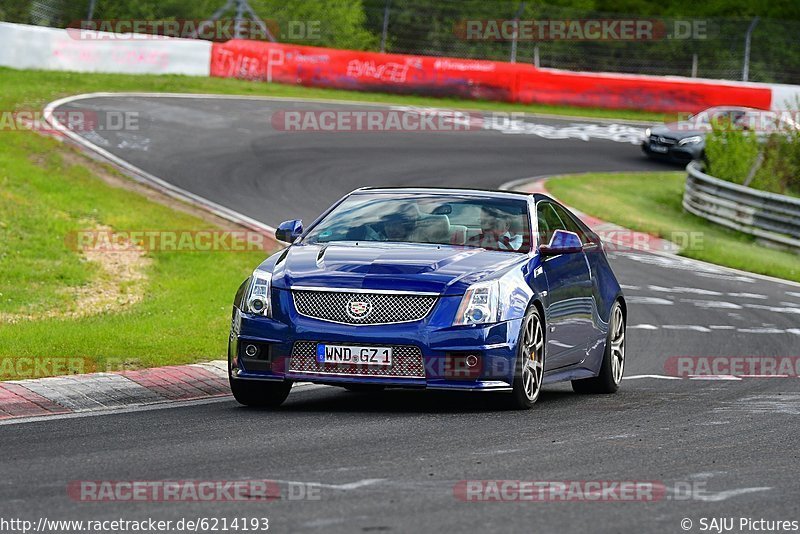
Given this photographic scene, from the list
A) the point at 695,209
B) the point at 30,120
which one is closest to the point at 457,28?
the point at 695,209

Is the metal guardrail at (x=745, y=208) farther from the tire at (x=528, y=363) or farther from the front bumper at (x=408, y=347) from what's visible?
the front bumper at (x=408, y=347)

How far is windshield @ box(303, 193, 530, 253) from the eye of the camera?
10.0 meters

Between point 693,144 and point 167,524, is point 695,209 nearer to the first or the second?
point 693,144

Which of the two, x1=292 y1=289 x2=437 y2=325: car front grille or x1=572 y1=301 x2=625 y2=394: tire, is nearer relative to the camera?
x1=292 y1=289 x2=437 y2=325: car front grille

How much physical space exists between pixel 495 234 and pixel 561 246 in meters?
0.47

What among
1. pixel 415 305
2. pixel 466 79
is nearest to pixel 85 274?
pixel 415 305

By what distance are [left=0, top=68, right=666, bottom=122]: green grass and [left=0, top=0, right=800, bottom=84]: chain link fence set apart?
7.69 feet

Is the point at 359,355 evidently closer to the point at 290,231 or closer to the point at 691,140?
the point at 290,231

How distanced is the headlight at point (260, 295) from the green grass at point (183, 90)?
57.1 feet

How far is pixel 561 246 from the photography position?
395 inches

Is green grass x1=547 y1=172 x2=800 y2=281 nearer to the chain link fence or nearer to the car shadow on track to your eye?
the chain link fence

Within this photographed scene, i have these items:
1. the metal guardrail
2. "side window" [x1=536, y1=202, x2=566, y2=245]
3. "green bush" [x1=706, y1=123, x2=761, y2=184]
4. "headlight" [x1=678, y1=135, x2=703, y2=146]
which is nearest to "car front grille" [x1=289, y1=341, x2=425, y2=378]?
"side window" [x1=536, y1=202, x2=566, y2=245]

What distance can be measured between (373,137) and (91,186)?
10695 millimetres

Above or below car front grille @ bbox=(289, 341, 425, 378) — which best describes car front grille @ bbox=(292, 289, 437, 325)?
above
